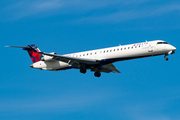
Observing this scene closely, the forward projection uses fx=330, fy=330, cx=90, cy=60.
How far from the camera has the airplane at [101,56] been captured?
29922 mm

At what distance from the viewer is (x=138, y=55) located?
30.1 meters

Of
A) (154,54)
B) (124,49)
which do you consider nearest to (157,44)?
(154,54)

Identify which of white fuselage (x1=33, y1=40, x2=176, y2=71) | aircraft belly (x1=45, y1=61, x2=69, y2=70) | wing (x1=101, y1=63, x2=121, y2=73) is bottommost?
white fuselage (x1=33, y1=40, x2=176, y2=71)

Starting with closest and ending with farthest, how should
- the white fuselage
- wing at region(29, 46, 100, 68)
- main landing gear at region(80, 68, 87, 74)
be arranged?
the white fuselage < wing at region(29, 46, 100, 68) < main landing gear at region(80, 68, 87, 74)

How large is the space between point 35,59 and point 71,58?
686cm

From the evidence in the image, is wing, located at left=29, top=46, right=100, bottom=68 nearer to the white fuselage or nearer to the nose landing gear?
the white fuselage

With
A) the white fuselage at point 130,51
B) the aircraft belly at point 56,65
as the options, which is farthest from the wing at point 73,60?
the aircraft belly at point 56,65

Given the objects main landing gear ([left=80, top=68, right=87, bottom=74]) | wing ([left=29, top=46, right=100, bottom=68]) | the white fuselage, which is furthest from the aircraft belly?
the white fuselage

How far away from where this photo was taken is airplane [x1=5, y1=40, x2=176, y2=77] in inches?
1178

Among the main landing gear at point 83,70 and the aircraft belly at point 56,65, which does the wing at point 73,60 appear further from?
the aircraft belly at point 56,65

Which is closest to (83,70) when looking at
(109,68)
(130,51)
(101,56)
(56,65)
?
(101,56)

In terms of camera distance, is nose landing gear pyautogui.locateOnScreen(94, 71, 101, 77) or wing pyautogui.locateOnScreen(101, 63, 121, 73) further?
wing pyautogui.locateOnScreen(101, 63, 121, 73)

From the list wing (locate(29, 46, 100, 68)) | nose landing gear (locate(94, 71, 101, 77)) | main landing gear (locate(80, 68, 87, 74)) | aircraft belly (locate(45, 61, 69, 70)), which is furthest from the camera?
nose landing gear (locate(94, 71, 101, 77))

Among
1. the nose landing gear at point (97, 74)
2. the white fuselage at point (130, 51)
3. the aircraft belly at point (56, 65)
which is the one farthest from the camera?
the nose landing gear at point (97, 74)
